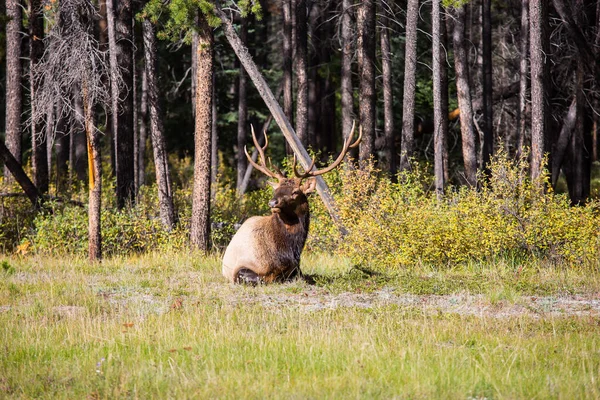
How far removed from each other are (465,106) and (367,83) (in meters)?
2.65

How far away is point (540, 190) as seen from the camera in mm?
13914

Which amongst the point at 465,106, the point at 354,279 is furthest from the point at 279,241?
the point at 465,106

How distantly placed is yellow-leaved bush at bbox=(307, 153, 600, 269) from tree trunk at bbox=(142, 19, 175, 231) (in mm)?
4164

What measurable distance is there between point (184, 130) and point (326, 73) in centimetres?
807

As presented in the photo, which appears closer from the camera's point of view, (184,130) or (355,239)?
(355,239)

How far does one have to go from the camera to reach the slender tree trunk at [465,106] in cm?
1983

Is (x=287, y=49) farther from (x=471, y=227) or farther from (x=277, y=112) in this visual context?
(x=471, y=227)

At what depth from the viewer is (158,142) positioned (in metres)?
16.4

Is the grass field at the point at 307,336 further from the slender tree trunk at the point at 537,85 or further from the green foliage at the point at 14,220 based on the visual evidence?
the slender tree trunk at the point at 537,85

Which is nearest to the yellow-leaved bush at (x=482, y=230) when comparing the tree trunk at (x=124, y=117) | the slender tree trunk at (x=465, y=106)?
the tree trunk at (x=124, y=117)

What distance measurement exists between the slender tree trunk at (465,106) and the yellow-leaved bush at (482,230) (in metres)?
5.68

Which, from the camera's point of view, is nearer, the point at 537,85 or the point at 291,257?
the point at 291,257

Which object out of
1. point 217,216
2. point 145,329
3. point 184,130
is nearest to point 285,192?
point 145,329

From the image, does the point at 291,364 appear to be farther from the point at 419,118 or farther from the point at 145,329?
the point at 419,118
